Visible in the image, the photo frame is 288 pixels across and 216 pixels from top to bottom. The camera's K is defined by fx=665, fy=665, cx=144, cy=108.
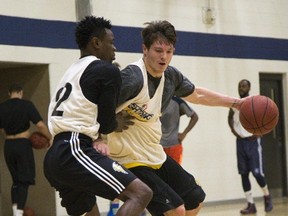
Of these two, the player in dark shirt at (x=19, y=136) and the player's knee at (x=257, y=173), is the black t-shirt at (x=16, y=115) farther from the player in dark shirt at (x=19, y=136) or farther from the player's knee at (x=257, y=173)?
the player's knee at (x=257, y=173)

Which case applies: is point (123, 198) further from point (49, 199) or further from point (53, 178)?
point (49, 199)

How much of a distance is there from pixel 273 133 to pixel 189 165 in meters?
2.28

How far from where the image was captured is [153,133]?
17.0 feet

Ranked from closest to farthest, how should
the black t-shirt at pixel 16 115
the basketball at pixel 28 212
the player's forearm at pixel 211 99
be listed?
the player's forearm at pixel 211 99
the black t-shirt at pixel 16 115
the basketball at pixel 28 212

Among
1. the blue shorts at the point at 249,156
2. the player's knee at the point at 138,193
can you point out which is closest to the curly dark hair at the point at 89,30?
the player's knee at the point at 138,193

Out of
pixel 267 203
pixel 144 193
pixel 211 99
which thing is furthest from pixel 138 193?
pixel 267 203

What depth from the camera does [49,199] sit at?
33.0 feet

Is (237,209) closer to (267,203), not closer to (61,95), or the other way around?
(267,203)

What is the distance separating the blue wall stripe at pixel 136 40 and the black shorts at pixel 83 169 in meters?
5.46

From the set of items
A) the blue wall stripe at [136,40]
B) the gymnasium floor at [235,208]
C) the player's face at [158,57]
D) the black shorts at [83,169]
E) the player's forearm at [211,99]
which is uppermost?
the blue wall stripe at [136,40]

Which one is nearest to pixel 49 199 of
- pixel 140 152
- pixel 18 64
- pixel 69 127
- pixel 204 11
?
pixel 18 64

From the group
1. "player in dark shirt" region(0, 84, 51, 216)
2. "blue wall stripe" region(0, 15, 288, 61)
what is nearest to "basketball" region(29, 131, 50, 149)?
"player in dark shirt" region(0, 84, 51, 216)

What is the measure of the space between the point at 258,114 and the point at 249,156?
461 cm

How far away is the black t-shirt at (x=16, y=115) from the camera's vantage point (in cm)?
895
